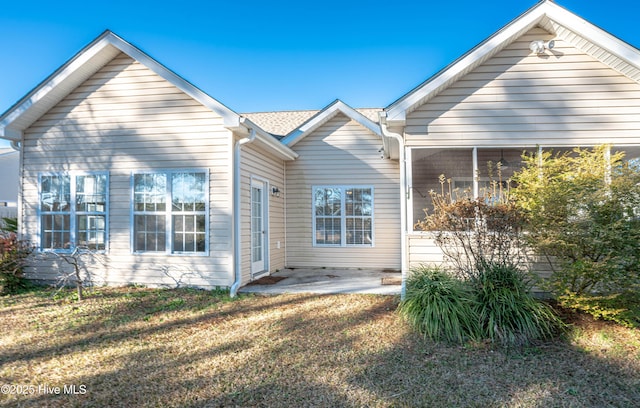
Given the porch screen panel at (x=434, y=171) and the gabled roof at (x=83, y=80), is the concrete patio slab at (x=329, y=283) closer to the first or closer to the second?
the porch screen panel at (x=434, y=171)

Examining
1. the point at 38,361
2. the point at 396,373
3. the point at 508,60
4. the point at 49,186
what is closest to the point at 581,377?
the point at 396,373

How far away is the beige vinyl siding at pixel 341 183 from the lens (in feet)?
32.0

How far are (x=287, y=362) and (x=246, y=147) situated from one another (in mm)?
4857

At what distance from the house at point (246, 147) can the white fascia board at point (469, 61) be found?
0.02 metres

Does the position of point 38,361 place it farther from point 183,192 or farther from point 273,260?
point 273,260

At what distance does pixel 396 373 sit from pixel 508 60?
17.9ft

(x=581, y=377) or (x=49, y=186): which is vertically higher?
(x=49, y=186)

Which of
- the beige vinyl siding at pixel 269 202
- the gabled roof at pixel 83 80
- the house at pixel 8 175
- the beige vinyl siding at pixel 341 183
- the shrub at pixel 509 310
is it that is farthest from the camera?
the house at pixel 8 175

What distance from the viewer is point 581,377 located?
356cm

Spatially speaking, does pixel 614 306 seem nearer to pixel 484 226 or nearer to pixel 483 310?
pixel 483 310

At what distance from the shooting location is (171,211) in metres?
7.18

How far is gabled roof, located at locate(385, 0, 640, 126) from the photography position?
5.66 meters

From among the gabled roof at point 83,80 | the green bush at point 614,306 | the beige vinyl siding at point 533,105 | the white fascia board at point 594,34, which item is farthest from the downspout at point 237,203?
the white fascia board at point 594,34

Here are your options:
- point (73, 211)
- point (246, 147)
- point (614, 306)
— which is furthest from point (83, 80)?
point (614, 306)
